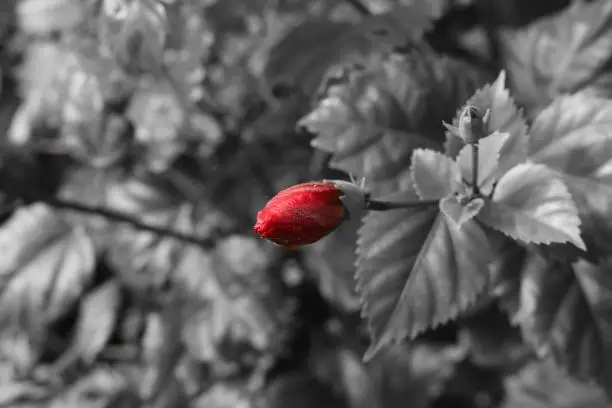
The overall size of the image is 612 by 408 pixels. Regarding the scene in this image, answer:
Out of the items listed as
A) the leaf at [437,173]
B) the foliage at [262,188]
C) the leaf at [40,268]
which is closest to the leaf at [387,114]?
the foliage at [262,188]

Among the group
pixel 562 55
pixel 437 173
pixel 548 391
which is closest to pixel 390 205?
pixel 437 173

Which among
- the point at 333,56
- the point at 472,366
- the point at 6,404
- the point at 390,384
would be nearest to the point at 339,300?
the point at 390,384

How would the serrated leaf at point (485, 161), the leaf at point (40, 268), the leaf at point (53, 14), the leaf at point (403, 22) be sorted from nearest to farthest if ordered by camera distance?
the serrated leaf at point (485, 161), the leaf at point (403, 22), the leaf at point (53, 14), the leaf at point (40, 268)

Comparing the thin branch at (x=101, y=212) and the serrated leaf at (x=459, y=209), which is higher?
the serrated leaf at (x=459, y=209)

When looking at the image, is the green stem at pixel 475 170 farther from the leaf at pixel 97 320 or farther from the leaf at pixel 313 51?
the leaf at pixel 97 320

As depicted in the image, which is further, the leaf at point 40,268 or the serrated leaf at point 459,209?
the leaf at point 40,268

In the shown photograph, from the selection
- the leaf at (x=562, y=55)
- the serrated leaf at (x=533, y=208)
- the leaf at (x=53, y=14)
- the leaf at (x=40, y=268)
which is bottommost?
the leaf at (x=40, y=268)

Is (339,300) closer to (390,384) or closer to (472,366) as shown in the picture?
(390,384)
